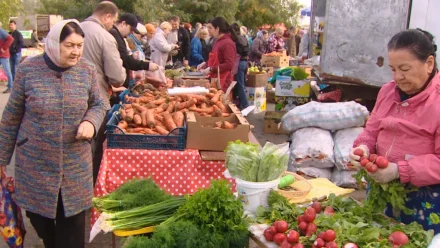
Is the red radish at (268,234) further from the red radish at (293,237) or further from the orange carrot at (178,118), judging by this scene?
the orange carrot at (178,118)

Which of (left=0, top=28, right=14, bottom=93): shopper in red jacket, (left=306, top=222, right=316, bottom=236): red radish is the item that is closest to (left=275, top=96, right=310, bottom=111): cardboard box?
(left=306, top=222, right=316, bottom=236): red radish

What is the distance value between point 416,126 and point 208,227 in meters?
1.14

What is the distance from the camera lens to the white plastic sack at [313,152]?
511 cm

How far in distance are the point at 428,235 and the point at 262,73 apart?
305 inches

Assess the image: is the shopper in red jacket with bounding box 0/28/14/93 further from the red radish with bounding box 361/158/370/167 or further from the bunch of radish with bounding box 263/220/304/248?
the red radish with bounding box 361/158/370/167

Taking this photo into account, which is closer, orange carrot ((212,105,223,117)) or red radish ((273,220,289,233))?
red radish ((273,220,289,233))

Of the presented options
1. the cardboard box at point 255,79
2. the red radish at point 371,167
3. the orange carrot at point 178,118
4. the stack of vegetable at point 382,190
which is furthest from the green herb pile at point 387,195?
the cardboard box at point 255,79

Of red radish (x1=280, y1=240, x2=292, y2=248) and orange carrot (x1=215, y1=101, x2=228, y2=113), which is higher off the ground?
orange carrot (x1=215, y1=101, x2=228, y2=113)

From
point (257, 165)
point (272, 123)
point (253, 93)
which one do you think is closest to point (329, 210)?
point (257, 165)

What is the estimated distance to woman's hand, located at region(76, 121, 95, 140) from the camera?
109 inches

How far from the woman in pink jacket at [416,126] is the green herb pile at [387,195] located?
0.05 meters

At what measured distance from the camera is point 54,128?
9.12 ft

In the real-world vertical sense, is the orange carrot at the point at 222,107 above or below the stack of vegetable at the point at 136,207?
above

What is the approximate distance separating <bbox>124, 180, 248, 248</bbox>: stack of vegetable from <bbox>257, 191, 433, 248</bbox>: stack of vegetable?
0.57 feet
